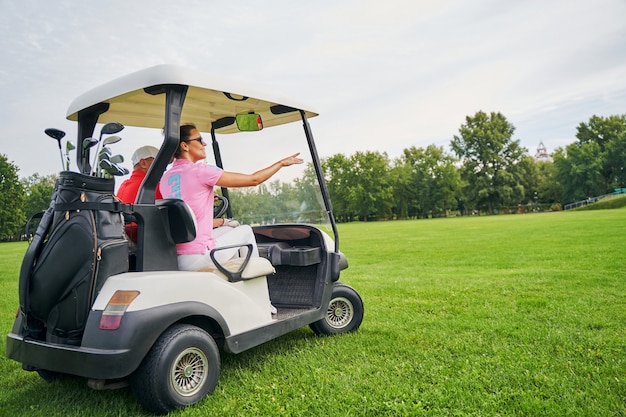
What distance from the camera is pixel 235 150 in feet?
15.1

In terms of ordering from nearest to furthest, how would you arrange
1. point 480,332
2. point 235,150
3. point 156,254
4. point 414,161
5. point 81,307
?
point 81,307 < point 156,254 < point 480,332 < point 235,150 < point 414,161

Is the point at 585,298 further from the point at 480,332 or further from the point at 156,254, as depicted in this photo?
the point at 156,254

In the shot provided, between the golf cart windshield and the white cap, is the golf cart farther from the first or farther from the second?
the white cap

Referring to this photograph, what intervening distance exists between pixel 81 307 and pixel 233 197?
2324 millimetres

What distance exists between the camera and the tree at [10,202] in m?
51.0

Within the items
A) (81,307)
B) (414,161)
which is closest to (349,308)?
(81,307)

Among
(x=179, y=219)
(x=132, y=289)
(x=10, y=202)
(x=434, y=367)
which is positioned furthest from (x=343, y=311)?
(x=10, y=202)

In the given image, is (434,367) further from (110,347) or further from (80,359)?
(80,359)

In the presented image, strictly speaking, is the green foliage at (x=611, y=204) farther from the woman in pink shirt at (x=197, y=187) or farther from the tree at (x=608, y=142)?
the woman in pink shirt at (x=197, y=187)

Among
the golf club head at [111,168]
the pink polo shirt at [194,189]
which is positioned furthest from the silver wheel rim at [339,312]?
the golf club head at [111,168]

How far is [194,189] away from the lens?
3268mm

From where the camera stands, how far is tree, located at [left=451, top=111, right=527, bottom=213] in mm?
66894

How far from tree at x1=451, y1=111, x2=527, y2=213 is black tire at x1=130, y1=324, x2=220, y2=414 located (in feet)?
221

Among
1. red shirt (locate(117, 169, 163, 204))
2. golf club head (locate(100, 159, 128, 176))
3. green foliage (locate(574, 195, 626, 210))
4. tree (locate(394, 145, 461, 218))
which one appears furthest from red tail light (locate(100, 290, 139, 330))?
tree (locate(394, 145, 461, 218))
